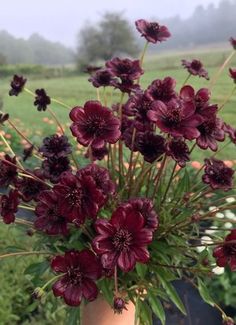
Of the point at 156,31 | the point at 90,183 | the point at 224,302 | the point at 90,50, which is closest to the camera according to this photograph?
the point at 90,183

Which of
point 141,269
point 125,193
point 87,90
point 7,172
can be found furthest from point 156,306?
point 87,90

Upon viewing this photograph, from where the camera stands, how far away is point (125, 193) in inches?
34.2

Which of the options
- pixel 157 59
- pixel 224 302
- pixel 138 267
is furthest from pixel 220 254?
pixel 157 59

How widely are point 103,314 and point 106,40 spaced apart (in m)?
6.47

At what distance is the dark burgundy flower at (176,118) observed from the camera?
669 millimetres

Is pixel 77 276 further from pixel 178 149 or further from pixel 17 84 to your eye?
pixel 17 84

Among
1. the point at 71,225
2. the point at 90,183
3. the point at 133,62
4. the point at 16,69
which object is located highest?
the point at 133,62

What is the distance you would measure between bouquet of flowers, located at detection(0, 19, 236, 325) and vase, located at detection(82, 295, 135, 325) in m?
0.06

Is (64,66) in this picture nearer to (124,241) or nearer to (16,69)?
(16,69)

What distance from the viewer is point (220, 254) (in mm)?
708

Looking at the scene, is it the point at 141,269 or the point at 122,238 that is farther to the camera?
the point at 141,269

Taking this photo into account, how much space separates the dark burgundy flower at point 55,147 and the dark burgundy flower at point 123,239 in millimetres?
149

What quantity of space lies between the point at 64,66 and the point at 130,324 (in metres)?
6.24

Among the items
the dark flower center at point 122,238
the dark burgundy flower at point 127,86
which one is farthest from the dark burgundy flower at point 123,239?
the dark burgundy flower at point 127,86
